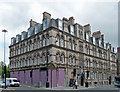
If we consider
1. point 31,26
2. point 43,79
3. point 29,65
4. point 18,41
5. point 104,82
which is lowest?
point 104,82

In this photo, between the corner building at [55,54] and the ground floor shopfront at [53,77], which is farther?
the corner building at [55,54]

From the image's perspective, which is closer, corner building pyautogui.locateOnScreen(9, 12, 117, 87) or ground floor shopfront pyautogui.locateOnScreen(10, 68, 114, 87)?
ground floor shopfront pyautogui.locateOnScreen(10, 68, 114, 87)

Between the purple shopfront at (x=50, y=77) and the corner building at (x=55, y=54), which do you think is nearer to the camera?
the purple shopfront at (x=50, y=77)

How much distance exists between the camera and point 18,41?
4409 cm

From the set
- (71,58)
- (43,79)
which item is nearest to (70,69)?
(71,58)

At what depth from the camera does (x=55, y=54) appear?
30391 millimetres

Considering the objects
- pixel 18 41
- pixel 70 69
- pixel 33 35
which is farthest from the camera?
pixel 18 41

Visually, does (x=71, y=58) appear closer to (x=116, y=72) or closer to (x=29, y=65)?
(x=29, y=65)

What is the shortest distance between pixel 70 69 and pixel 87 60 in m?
9.42

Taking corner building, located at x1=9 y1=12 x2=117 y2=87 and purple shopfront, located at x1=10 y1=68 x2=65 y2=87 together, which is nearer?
purple shopfront, located at x1=10 y1=68 x2=65 y2=87

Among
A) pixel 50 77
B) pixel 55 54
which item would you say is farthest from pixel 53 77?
pixel 55 54

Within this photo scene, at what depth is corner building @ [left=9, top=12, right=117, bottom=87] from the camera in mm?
30828

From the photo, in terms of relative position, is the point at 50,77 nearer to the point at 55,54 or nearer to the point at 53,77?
the point at 53,77

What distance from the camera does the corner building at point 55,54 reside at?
3083cm
